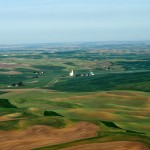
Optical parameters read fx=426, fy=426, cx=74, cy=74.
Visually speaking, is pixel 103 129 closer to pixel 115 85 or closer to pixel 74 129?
pixel 74 129

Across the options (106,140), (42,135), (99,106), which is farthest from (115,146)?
(99,106)

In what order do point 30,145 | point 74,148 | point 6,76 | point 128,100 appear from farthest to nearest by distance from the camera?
point 6,76, point 128,100, point 30,145, point 74,148

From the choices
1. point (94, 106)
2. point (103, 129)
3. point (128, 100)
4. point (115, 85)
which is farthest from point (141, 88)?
point (103, 129)

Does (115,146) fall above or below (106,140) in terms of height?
above

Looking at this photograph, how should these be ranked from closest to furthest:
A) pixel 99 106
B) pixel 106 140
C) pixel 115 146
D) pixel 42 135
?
1. pixel 115 146
2. pixel 106 140
3. pixel 42 135
4. pixel 99 106

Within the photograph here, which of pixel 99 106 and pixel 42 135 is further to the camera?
pixel 99 106

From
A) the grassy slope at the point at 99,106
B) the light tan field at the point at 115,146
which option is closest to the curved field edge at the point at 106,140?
the light tan field at the point at 115,146

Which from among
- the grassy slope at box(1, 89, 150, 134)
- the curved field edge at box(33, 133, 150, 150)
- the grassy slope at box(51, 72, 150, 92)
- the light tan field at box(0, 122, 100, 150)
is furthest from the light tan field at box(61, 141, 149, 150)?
the grassy slope at box(51, 72, 150, 92)

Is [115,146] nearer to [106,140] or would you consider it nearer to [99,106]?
[106,140]
